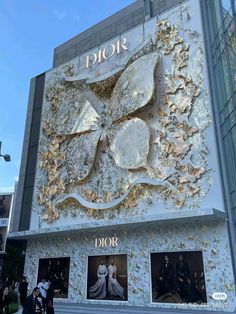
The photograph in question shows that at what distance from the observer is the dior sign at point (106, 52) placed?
1985 centimetres

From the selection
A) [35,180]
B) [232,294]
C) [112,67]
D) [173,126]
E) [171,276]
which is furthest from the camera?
[35,180]

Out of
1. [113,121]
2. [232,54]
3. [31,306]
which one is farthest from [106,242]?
[232,54]

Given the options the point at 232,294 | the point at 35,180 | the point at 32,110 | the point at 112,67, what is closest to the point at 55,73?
the point at 32,110

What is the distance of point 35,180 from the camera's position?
20891 mm

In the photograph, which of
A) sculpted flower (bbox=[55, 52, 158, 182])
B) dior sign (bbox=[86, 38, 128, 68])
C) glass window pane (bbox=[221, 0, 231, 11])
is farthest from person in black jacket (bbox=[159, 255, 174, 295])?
dior sign (bbox=[86, 38, 128, 68])

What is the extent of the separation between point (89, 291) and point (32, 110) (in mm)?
13748

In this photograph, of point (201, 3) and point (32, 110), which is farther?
point (32, 110)

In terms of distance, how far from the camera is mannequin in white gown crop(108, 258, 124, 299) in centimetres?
1555

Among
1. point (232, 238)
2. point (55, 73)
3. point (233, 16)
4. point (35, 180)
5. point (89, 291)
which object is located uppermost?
point (55, 73)

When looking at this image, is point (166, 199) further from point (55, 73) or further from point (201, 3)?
point (55, 73)

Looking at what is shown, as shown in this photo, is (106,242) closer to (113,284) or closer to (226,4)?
(113,284)

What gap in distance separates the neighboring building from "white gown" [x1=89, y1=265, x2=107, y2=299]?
5 centimetres

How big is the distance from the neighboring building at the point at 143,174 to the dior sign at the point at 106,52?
9 centimetres

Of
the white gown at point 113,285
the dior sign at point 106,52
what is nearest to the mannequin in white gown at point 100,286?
the white gown at point 113,285
